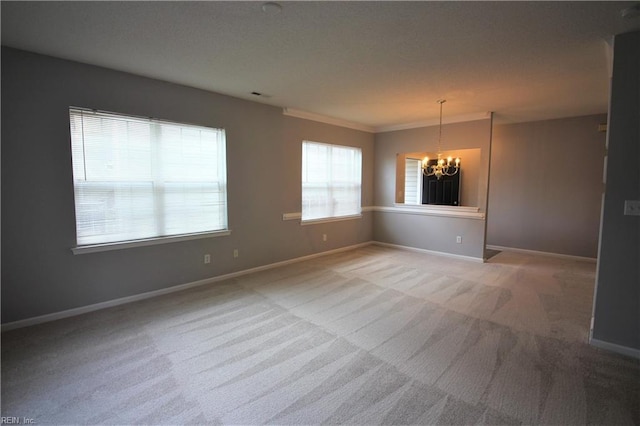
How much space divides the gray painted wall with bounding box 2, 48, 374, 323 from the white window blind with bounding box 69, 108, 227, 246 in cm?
11

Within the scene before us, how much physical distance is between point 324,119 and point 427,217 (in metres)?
2.75

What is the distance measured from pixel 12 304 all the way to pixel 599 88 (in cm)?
676

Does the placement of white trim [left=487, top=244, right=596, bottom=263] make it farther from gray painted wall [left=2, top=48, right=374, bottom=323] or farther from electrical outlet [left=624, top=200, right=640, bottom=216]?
gray painted wall [left=2, top=48, right=374, bottom=323]

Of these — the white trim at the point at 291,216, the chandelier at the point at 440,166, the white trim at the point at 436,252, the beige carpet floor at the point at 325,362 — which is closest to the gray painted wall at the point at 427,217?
the white trim at the point at 436,252

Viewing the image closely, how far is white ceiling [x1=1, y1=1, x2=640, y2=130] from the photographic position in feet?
6.56

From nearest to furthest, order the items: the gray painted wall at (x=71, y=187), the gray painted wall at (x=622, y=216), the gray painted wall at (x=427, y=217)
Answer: the gray painted wall at (x=622, y=216) → the gray painted wall at (x=71, y=187) → the gray painted wall at (x=427, y=217)

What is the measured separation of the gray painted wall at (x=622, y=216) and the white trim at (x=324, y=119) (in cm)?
372

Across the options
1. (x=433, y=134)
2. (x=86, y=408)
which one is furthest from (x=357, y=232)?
(x=86, y=408)

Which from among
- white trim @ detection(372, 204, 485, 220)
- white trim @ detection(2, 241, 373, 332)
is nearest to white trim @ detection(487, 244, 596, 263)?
white trim @ detection(372, 204, 485, 220)

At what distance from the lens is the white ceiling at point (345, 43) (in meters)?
2.00

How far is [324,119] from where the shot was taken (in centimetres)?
530

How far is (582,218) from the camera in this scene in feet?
17.1

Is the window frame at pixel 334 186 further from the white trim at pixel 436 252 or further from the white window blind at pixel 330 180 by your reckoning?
the white trim at pixel 436 252

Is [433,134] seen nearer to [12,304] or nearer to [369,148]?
[369,148]
